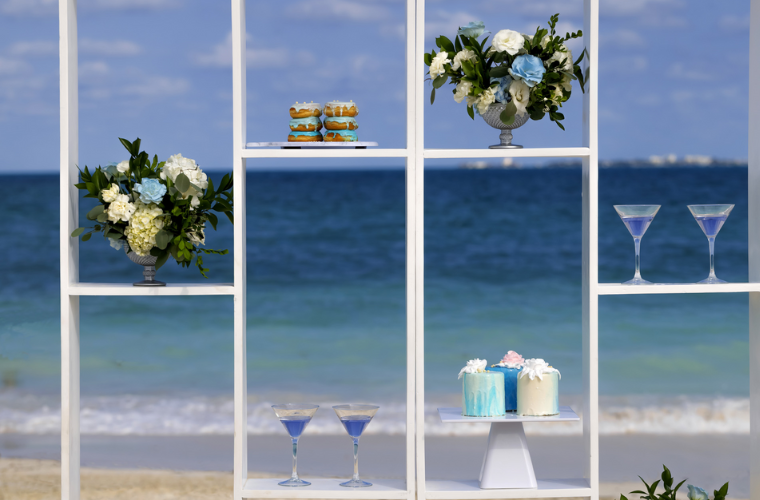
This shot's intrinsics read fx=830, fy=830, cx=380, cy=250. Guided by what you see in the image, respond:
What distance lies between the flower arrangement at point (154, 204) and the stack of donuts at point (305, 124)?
259mm

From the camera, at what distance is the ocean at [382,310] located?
22.4 ft

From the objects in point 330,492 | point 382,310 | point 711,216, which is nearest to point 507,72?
point 711,216

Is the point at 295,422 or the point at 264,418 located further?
the point at 264,418

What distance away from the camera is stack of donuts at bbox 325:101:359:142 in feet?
8.44

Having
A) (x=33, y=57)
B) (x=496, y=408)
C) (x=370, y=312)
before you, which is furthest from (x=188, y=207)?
(x=33, y=57)

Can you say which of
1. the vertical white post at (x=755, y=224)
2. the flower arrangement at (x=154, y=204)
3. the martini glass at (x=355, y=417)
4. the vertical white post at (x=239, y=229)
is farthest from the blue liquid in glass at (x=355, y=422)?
the vertical white post at (x=755, y=224)

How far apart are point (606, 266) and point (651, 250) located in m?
0.60

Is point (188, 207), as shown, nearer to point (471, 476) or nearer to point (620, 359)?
point (471, 476)

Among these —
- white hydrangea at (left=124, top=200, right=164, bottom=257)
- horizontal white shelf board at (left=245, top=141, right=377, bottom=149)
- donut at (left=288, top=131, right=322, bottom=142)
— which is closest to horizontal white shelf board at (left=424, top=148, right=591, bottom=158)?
horizontal white shelf board at (left=245, top=141, right=377, bottom=149)

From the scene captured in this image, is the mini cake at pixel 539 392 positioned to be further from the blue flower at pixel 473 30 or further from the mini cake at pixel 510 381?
the blue flower at pixel 473 30

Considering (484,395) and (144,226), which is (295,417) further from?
(144,226)

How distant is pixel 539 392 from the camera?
256 centimetres

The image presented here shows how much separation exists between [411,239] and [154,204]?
81 cm

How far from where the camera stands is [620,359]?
7.68 metres
